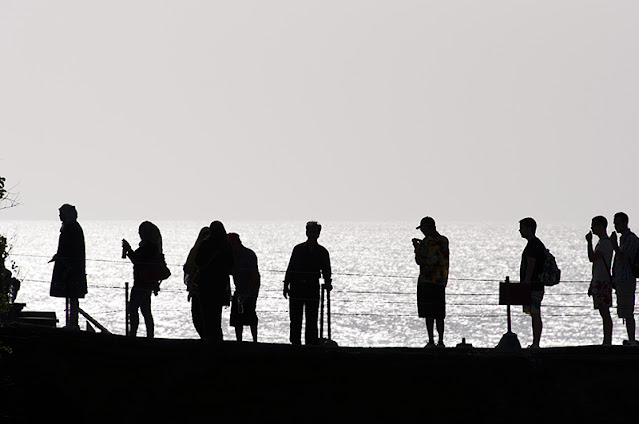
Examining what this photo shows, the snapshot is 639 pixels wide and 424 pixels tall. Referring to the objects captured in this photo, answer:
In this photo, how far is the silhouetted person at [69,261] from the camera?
17875 mm

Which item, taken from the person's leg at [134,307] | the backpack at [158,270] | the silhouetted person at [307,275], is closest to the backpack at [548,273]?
the silhouetted person at [307,275]

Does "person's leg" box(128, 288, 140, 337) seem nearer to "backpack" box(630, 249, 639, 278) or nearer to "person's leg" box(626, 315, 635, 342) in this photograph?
"person's leg" box(626, 315, 635, 342)

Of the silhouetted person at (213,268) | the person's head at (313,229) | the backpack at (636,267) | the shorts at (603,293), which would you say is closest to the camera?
the silhouetted person at (213,268)

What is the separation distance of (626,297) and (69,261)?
8638mm

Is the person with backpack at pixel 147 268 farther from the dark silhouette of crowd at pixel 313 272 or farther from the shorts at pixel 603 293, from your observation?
the shorts at pixel 603 293

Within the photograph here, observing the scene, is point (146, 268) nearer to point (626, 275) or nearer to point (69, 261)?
point (69, 261)

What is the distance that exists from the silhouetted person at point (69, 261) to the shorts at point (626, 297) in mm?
8295

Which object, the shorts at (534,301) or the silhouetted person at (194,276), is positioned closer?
the silhouetted person at (194,276)

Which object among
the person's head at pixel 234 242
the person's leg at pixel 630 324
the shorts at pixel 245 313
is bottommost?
the person's leg at pixel 630 324

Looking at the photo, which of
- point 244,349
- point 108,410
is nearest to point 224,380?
point 244,349

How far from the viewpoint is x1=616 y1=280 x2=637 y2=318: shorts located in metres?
17.7

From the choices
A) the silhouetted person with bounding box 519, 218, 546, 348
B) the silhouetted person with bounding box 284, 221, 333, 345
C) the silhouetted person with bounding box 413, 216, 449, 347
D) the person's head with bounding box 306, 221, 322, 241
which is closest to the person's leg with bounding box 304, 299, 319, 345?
the silhouetted person with bounding box 284, 221, 333, 345

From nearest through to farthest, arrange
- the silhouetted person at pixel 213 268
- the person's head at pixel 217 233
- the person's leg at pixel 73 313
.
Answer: the person's head at pixel 217 233 → the silhouetted person at pixel 213 268 → the person's leg at pixel 73 313

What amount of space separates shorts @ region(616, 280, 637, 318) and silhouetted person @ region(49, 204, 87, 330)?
27.2ft
